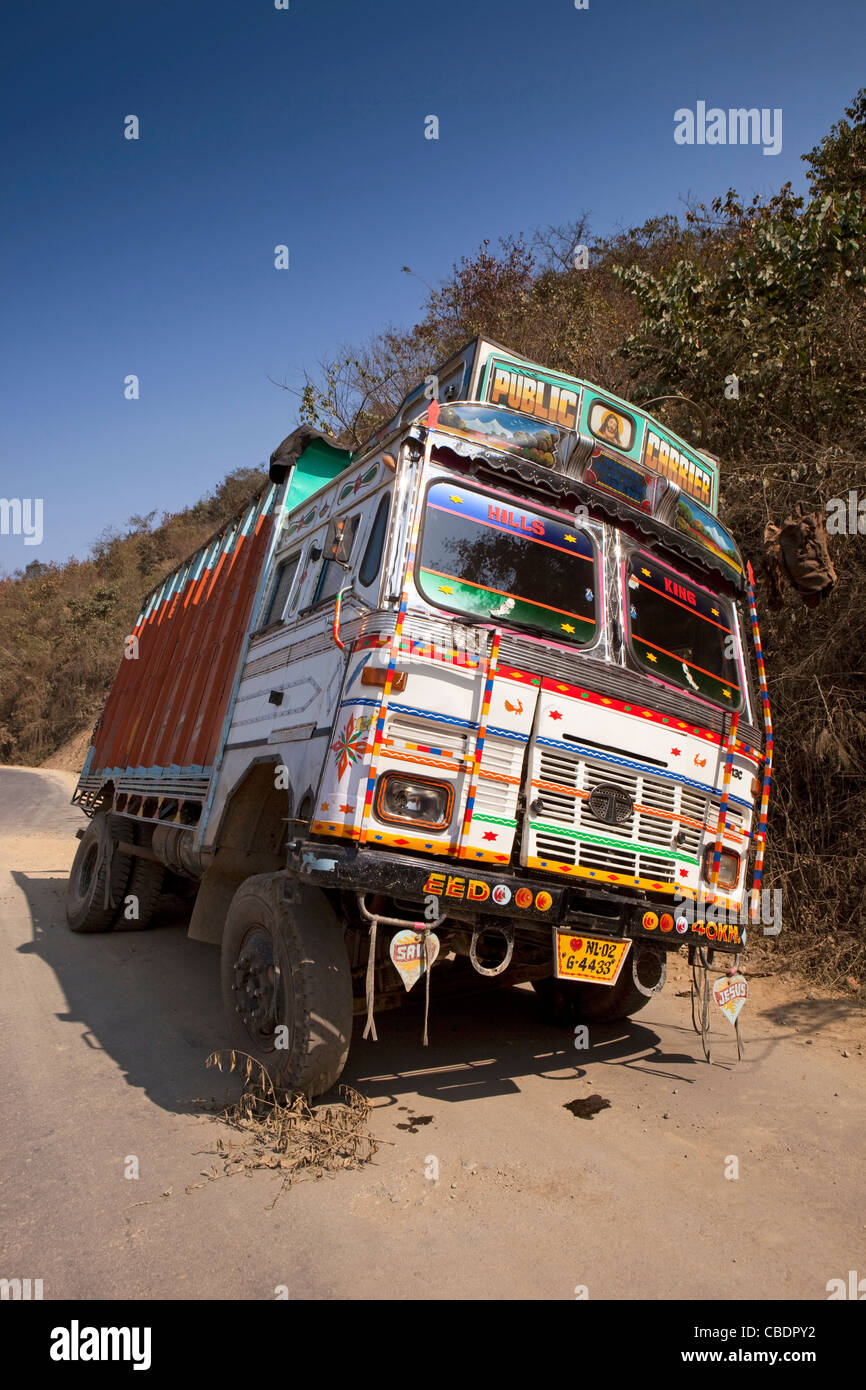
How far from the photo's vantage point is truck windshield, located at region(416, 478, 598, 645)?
392 cm

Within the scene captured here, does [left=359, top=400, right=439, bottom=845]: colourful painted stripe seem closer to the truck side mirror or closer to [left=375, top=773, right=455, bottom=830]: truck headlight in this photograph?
[left=375, top=773, right=455, bottom=830]: truck headlight

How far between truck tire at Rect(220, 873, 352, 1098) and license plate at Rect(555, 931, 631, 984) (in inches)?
38.8

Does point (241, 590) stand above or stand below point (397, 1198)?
above

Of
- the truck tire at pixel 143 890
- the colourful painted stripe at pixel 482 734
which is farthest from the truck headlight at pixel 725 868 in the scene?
the truck tire at pixel 143 890

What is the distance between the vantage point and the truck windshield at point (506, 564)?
3.92m

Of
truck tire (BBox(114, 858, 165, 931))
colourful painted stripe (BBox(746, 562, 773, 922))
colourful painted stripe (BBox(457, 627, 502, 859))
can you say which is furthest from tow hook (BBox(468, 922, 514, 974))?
truck tire (BBox(114, 858, 165, 931))

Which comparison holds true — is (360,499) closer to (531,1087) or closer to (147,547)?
(531,1087)

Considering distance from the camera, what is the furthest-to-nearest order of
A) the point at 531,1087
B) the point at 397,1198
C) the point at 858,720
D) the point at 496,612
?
1. the point at 858,720
2. the point at 531,1087
3. the point at 496,612
4. the point at 397,1198

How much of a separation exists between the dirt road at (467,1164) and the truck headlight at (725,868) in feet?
3.64

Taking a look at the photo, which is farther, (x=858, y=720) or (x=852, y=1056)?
(x=858, y=720)

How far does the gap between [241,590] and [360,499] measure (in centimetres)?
231

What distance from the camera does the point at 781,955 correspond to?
6.54 metres

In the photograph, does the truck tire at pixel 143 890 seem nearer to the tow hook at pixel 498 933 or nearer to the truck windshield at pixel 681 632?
the tow hook at pixel 498 933

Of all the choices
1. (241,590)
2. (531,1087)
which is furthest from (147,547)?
(531,1087)
